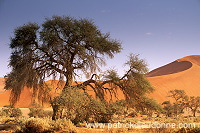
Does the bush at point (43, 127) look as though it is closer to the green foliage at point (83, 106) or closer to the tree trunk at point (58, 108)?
the green foliage at point (83, 106)

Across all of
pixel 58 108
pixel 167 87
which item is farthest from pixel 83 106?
pixel 167 87

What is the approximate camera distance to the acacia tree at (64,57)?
10414 mm

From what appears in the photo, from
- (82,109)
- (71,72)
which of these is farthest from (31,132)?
(71,72)

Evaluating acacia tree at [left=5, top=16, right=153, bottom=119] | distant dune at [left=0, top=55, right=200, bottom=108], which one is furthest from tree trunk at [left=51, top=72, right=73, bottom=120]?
distant dune at [left=0, top=55, right=200, bottom=108]

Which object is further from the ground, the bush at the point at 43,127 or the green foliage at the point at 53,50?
the green foliage at the point at 53,50

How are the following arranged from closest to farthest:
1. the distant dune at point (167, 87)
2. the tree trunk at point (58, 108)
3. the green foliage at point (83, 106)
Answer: the green foliage at point (83, 106) < the tree trunk at point (58, 108) < the distant dune at point (167, 87)

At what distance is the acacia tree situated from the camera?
410 inches

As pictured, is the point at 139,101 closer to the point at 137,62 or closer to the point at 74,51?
the point at 137,62

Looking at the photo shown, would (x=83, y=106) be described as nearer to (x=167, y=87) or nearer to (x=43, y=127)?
(x=43, y=127)

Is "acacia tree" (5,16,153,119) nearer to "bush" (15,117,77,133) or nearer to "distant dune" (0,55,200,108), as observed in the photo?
"bush" (15,117,77,133)

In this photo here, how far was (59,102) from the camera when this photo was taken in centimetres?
937

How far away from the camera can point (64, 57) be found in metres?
11.0

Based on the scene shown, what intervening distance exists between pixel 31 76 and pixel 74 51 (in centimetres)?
296

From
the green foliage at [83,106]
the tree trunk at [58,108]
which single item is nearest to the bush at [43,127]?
the green foliage at [83,106]
